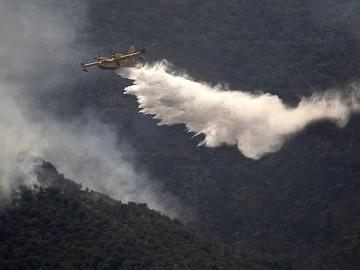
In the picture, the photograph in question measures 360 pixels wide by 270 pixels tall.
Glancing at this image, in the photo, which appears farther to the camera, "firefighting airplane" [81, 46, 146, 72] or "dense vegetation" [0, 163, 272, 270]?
"firefighting airplane" [81, 46, 146, 72]

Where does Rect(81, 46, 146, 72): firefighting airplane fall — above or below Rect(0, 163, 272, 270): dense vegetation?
above

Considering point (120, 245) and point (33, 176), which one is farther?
point (33, 176)

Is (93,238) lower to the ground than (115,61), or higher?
lower

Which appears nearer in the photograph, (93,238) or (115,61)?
(115,61)

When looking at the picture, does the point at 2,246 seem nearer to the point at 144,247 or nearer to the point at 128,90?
the point at 144,247

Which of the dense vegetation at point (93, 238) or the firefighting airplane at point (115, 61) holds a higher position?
the firefighting airplane at point (115, 61)

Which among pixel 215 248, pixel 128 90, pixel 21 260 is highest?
pixel 128 90

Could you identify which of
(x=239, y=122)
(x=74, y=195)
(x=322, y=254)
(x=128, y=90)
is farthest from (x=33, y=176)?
(x=322, y=254)

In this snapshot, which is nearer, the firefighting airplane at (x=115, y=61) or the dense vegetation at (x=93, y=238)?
the dense vegetation at (x=93, y=238)
